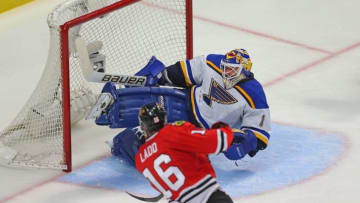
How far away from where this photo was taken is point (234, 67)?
6227 mm

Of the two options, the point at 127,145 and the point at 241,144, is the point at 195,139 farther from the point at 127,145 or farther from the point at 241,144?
the point at 127,145

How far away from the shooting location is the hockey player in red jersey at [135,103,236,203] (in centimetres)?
504

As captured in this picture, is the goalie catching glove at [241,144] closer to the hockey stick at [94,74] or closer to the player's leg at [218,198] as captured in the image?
the hockey stick at [94,74]

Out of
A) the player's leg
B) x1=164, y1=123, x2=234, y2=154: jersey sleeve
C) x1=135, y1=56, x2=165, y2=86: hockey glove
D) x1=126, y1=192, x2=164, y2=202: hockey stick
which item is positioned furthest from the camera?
x1=135, y1=56, x2=165, y2=86: hockey glove

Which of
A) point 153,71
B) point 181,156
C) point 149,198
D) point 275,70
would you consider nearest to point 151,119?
point 181,156

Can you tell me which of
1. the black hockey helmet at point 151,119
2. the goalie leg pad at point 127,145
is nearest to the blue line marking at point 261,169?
the goalie leg pad at point 127,145

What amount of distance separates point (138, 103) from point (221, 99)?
1.68ft

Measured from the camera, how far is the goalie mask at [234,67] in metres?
6.23

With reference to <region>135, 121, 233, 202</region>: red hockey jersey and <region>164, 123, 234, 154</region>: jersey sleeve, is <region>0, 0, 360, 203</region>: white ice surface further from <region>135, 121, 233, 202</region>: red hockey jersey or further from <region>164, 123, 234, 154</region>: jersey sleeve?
<region>164, 123, 234, 154</region>: jersey sleeve

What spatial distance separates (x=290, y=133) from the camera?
6777 mm

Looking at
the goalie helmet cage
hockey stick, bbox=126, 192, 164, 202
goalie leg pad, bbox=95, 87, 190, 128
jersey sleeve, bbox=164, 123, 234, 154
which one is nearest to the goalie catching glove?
goalie leg pad, bbox=95, 87, 190, 128

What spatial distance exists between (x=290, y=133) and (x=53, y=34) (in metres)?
1.51

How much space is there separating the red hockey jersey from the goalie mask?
44.4 inches

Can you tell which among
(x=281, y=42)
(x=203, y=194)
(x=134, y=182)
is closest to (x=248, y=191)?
(x=134, y=182)
